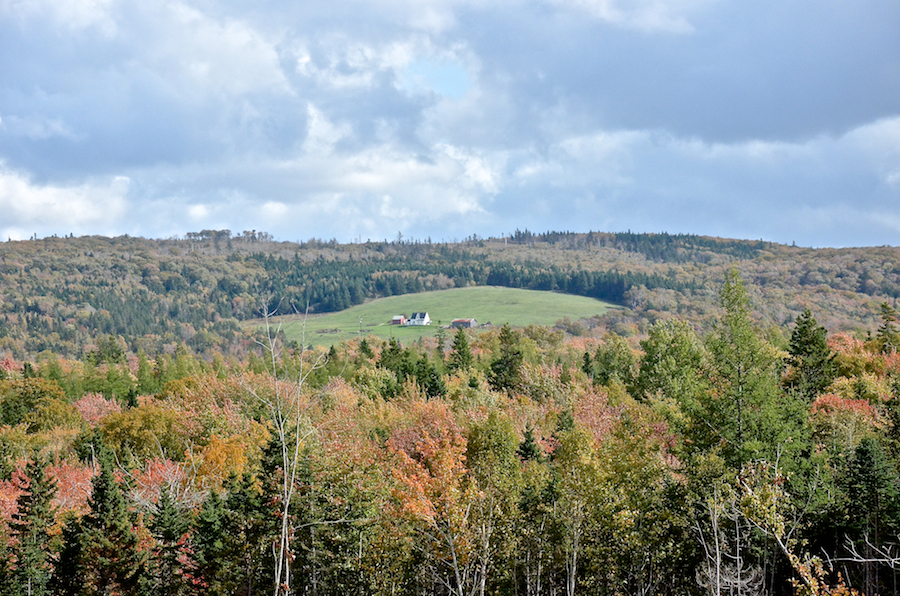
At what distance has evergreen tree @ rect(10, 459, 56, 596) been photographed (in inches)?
1594

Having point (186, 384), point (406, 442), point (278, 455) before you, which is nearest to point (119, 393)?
point (186, 384)

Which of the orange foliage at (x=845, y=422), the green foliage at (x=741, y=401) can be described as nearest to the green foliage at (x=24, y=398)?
the green foliage at (x=741, y=401)

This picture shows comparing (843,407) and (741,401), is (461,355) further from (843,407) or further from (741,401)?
(741,401)

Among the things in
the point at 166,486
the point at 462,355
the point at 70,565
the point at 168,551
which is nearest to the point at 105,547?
the point at 70,565

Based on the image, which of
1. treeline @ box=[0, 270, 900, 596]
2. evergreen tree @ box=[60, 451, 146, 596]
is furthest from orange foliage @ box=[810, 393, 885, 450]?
evergreen tree @ box=[60, 451, 146, 596]

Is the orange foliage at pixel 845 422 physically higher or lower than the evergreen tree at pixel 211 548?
higher

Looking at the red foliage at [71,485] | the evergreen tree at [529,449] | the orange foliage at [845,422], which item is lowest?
the red foliage at [71,485]

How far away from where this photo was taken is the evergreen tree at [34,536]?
133 ft

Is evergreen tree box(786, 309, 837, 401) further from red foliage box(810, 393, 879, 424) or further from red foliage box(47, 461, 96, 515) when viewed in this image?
red foliage box(47, 461, 96, 515)

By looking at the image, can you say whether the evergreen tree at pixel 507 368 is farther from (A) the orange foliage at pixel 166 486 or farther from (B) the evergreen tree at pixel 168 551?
(B) the evergreen tree at pixel 168 551

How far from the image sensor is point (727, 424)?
40094mm

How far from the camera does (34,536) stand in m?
43.9

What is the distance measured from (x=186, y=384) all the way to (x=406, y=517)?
65.8 m

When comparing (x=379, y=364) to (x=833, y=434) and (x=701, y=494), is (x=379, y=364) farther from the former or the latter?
(x=701, y=494)
